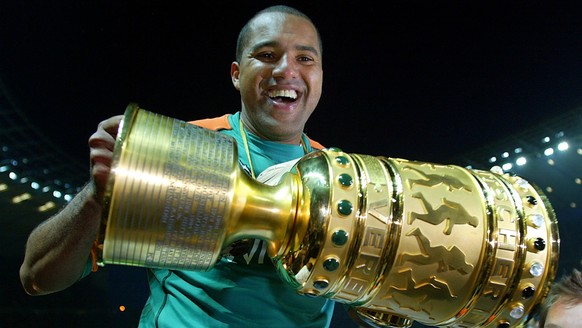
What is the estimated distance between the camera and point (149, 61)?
1.94 meters

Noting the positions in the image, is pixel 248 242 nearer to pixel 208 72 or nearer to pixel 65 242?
pixel 65 242

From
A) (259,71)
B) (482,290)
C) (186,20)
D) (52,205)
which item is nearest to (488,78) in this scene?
(186,20)

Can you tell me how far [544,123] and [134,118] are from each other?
2.16m

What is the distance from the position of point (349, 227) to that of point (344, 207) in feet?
0.05

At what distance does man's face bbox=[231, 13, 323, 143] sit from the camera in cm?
65

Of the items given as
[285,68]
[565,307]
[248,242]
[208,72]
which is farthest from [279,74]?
[208,72]

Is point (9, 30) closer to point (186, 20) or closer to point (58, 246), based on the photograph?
point (186, 20)

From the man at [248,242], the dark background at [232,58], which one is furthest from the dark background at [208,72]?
the man at [248,242]

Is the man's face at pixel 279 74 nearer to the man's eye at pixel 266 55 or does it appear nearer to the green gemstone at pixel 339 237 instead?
the man's eye at pixel 266 55

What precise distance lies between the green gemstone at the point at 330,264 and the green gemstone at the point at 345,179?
0.06 metres

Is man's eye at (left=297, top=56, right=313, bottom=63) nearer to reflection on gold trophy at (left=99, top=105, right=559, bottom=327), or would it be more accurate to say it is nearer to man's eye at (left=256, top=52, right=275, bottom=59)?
man's eye at (left=256, top=52, right=275, bottom=59)

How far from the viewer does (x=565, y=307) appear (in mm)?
710

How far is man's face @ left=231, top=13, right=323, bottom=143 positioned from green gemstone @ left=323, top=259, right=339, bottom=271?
14.7 inches

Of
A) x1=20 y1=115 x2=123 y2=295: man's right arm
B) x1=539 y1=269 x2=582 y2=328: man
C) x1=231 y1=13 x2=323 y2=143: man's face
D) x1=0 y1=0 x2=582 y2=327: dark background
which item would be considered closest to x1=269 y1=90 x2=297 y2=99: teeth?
x1=231 y1=13 x2=323 y2=143: man's face
